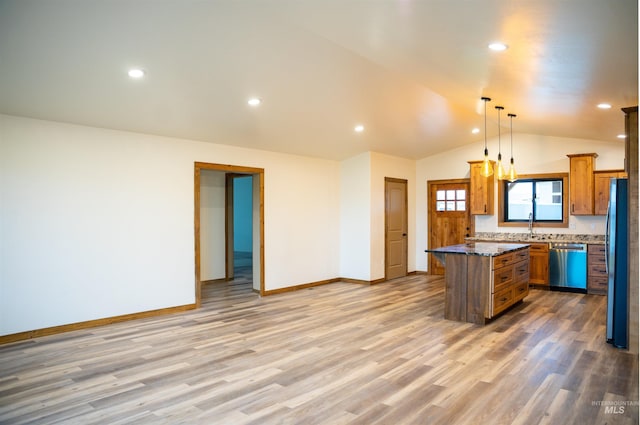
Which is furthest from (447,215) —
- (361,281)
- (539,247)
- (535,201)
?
(361,281)

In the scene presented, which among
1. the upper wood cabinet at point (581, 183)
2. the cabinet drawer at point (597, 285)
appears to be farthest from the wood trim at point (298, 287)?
the upper wood cabinet at point (581, 183)

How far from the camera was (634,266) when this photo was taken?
396 cm

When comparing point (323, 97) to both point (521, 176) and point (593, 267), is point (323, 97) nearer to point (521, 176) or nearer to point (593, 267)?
point (521, 176)

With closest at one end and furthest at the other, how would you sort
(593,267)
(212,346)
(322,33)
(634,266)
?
1. (322,33)
2. (634,266)
3. (212,346)
4. (593,267)

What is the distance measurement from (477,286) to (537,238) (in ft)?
11.0

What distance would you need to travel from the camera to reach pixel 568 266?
725 cm

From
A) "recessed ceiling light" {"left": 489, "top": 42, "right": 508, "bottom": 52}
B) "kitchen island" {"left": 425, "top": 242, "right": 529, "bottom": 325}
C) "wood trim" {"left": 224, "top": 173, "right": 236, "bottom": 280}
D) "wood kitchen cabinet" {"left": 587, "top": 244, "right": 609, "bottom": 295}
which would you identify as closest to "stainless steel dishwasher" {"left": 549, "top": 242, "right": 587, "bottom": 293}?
"wood kitchen cabinet" {"left": 587, "top": 244, "right": 609, "bottom": 295}

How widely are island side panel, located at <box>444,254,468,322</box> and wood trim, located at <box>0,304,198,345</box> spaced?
3.48 metres

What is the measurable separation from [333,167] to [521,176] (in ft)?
11.9

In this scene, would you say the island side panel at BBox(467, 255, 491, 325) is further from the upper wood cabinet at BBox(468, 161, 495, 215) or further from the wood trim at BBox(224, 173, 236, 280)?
the wood trim at BBox(224, 173, 236, 280)

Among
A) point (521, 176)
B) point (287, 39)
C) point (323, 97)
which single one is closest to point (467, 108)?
point (323, 97)

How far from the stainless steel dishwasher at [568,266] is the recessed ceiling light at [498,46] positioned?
524 cm

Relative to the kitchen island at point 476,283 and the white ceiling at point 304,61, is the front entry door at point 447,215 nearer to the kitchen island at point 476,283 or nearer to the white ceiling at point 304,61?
the white ceiling at point 304,61

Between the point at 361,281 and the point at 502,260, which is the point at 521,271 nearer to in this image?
the point at 502,260
